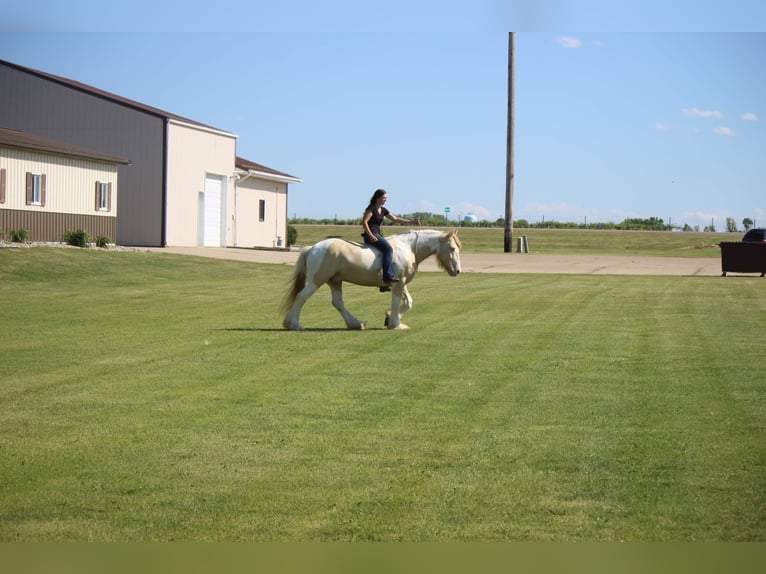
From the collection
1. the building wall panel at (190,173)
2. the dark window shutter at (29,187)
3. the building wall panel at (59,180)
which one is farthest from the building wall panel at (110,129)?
the dark window shutter at (29,187)

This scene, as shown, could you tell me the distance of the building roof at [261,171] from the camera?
2046 inches

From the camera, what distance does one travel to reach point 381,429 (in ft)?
28.7

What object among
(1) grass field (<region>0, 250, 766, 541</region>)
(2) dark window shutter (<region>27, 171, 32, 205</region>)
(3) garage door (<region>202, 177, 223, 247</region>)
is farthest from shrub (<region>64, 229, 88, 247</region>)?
(1) grass field (<region>0, 250, 766, 541</region>)

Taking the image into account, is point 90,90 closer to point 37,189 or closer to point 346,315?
point 37,189

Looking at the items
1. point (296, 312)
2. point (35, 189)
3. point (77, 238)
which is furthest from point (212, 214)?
point (296, 312)

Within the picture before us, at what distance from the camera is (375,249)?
16.5m

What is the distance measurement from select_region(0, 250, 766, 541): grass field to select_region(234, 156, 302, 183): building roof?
34.2 m

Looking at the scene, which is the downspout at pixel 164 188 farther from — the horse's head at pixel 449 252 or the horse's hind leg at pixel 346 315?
the horse's head at pixel 449 252

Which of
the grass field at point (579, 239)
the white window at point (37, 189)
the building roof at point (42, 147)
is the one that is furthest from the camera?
the grass field at point (579, 239)

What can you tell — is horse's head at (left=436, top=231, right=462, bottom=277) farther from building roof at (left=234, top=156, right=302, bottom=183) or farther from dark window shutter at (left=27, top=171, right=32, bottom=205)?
building roof at (left=234, top=156, right=302, bottom=183)

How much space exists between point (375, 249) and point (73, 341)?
4673 millimetres

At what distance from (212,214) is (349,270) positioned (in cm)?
3342

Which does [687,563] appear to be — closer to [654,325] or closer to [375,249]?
[375,249]

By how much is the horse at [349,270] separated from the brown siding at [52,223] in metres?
→ 23.1
